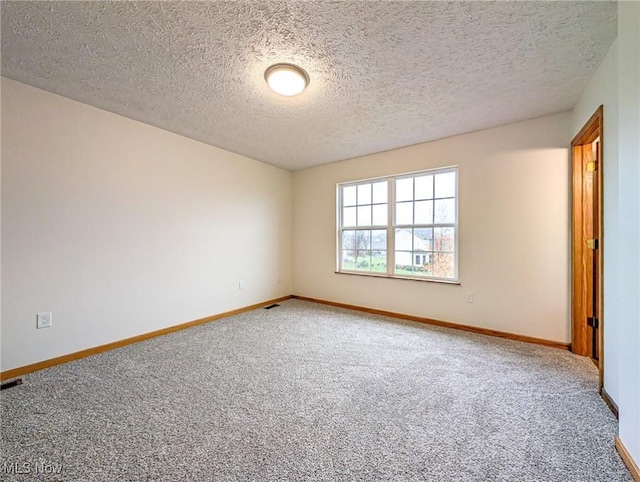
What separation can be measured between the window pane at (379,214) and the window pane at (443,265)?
0.89 metres

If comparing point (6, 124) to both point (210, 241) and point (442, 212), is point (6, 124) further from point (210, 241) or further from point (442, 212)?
point (442, 212)

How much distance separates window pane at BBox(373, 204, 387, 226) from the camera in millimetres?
4024

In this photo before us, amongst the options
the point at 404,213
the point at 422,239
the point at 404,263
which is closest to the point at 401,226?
the point at 404,213

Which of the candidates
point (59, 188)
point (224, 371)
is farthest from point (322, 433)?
point (59, 188)

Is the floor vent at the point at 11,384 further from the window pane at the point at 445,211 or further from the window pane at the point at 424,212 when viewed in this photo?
the window pane at the point at 445,211

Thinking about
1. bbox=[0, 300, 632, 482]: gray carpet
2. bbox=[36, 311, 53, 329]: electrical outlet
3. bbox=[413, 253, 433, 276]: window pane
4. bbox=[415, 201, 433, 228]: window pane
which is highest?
bbox=[415, 201, 433, 228]: window pane

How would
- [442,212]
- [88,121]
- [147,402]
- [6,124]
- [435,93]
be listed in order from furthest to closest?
1. [442,212]
2. [88,121]
3. [435,93]
4. [6,124]
5. [147,402]

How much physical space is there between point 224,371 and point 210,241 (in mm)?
1919

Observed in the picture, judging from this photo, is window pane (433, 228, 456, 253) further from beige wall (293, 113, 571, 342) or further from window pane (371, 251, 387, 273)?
window pane (371, 251, 387, 273)

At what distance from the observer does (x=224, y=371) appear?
2238mm

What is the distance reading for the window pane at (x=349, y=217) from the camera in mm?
4359

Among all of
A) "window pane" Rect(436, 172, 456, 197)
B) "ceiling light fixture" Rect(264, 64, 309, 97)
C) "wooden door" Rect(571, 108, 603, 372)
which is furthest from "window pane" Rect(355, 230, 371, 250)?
"ceiling light fixture" Rect(264, 64, 309, 97)

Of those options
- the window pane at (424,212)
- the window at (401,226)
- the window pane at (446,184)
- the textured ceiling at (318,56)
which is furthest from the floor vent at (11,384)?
the window pane at (446,184)

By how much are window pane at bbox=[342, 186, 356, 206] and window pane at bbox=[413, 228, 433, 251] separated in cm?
114
